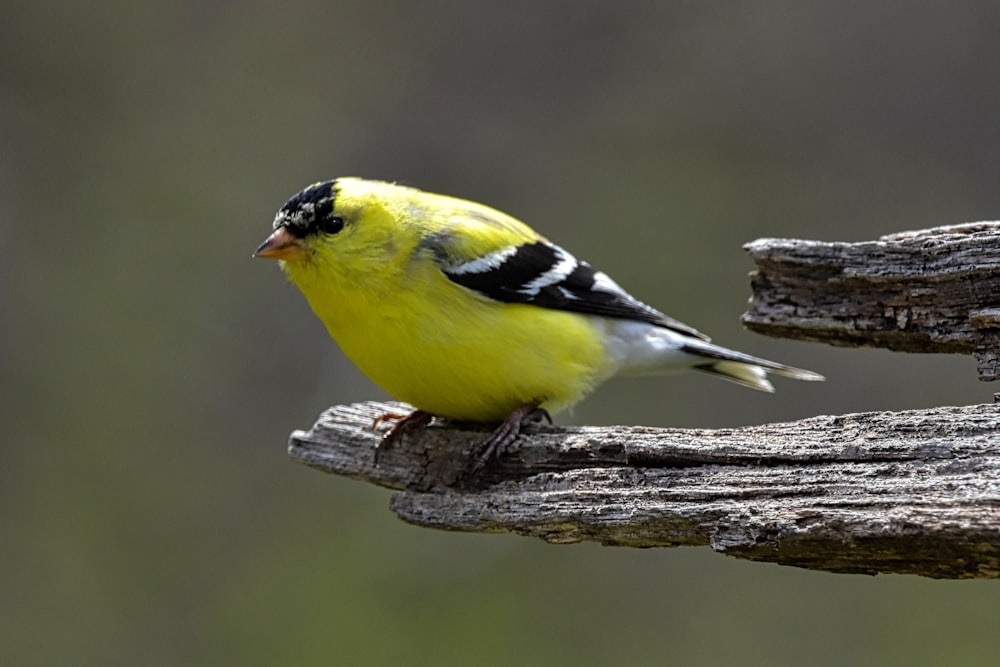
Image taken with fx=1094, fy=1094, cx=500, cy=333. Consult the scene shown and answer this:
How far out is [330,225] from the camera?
11.6 ft

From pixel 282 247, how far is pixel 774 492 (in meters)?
1.83

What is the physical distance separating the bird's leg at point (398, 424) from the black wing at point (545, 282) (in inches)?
19.2

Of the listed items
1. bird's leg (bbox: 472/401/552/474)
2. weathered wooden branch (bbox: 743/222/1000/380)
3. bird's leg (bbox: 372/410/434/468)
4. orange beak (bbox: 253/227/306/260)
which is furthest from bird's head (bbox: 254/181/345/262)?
weathered wooden branch (bbox: 743/222/1000/380)

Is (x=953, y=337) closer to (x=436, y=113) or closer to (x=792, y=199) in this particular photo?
(x=792, y=199)

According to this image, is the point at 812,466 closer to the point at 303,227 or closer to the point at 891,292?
the point at 891,292

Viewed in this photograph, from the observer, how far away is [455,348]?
131 inches

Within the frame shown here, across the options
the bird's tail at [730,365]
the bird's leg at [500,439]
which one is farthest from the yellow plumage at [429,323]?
the bird's tail at [730,365]

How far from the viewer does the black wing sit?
11.5 ft

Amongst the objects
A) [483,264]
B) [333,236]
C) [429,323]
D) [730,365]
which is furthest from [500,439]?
[730,365]

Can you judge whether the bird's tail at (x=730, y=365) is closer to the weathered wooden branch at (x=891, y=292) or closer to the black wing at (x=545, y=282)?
the black wing at (x=545, y=282)

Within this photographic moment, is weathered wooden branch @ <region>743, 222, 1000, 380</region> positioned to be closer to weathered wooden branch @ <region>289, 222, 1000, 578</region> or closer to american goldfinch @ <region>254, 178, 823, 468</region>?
weathered wooden branch @ <region>289, 222, 1000, 578</region>

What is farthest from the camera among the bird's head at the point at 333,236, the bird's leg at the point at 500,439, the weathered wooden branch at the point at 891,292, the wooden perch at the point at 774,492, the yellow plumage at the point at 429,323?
the bird's head at the point at 333,236

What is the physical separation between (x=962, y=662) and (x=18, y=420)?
5.51m

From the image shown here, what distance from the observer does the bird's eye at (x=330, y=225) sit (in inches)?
139
